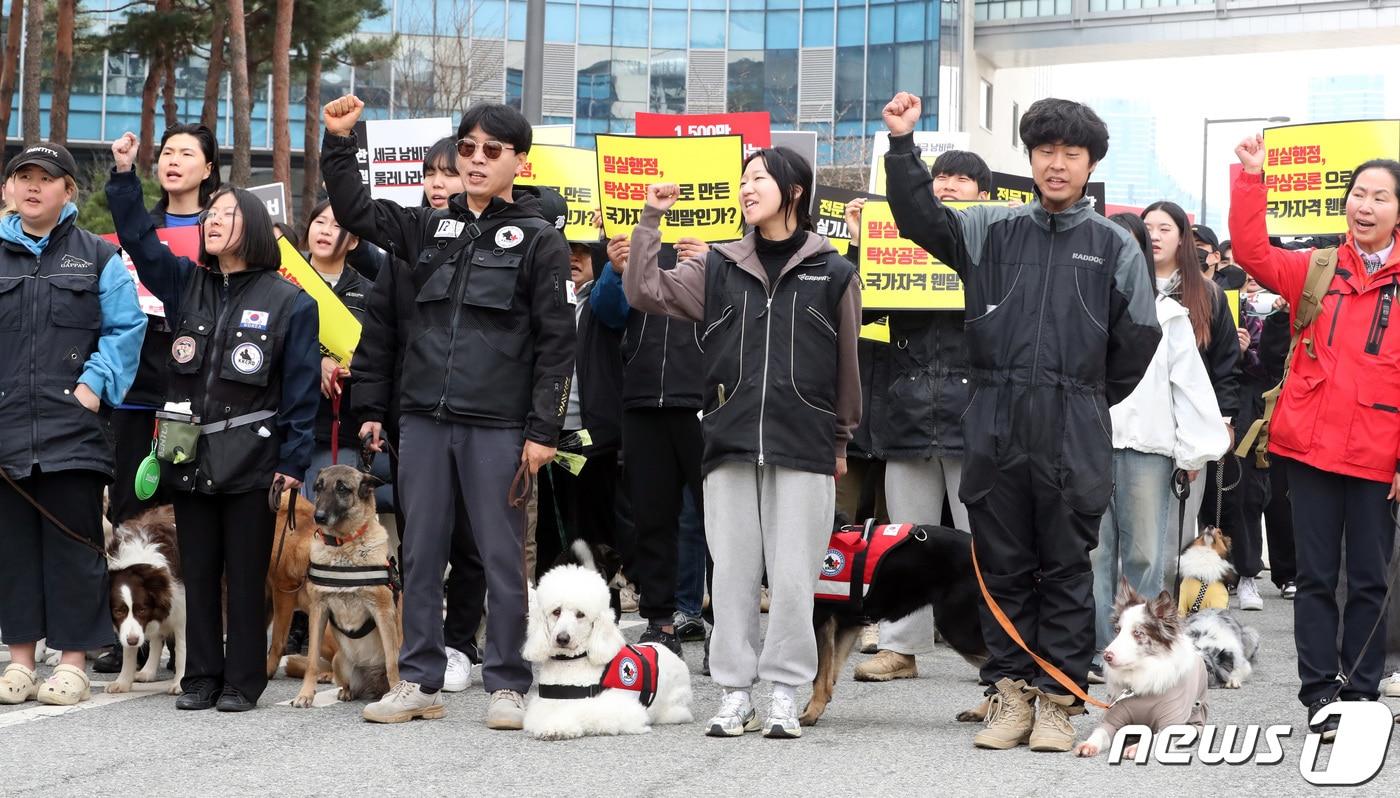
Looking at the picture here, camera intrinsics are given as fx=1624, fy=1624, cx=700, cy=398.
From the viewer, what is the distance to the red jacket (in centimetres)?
664

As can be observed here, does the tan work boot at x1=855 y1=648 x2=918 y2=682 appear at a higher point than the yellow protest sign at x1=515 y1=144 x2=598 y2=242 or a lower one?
lower

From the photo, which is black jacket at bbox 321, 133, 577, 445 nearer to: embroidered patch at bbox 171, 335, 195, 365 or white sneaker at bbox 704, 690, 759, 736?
embroidered patch at bbox 171, 335, 195, 365

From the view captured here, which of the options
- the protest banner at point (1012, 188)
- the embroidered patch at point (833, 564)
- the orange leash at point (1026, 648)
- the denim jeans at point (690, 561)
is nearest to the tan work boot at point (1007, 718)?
the orange leash at point (1026, 648)

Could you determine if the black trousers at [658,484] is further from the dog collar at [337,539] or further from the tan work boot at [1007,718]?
the tan work boot at [1007,718]

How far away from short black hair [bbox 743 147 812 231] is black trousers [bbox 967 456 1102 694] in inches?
54.8

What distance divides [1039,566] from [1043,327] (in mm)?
966

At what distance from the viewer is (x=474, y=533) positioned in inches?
275

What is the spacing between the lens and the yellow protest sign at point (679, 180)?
957 cm

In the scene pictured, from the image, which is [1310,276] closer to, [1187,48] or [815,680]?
[815,680]

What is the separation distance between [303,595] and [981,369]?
3494 millimetres

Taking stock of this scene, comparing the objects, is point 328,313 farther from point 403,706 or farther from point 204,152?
point 403,706

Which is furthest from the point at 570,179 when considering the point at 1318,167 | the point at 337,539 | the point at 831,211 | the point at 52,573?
the point at 1318,167

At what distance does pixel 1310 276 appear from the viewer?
6.89 metres

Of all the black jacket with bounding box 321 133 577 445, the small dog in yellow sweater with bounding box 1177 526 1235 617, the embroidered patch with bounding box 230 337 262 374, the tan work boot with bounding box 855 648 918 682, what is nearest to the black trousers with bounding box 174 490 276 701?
the embroidered patch with bounding box 230 337 262 374
